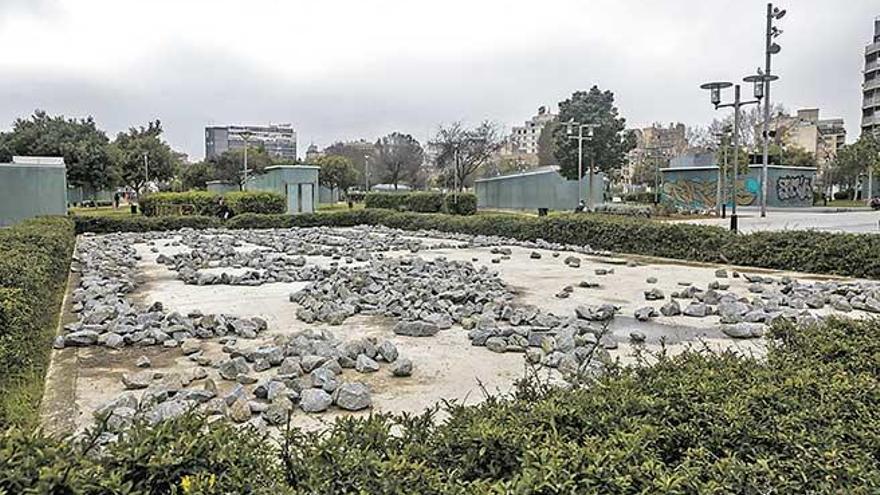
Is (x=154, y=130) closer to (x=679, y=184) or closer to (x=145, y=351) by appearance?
(x=679, y=184)

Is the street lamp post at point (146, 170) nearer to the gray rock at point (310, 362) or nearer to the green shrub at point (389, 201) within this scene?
the green shrub at point (389, 201)

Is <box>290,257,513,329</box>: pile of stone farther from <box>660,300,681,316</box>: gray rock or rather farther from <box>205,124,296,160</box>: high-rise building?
<box>205,124,296,160</box>: high-rise building

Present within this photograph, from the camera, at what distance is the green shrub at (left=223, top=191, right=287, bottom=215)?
25.0 meters

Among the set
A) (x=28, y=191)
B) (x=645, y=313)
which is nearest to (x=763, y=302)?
(x=645, y=313)

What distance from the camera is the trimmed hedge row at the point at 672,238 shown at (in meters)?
9.85

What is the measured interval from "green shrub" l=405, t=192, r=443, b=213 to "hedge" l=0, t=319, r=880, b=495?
23603mm

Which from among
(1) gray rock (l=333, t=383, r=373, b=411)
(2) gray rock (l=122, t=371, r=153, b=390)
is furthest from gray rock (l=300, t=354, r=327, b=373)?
(2) gray rock (l=122, t=371, r=153, b=390)

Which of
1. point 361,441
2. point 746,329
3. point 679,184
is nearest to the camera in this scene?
point 361,441

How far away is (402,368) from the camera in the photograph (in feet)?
15.3

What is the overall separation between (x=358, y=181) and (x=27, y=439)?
5078cm

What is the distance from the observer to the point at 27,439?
5.62 feet

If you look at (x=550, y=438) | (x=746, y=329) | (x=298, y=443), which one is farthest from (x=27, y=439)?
(x=746, y=329)

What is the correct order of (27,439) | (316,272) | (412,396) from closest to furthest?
(27,439) → (412,396) → (316,272)

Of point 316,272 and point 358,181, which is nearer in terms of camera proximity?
point 316,272
